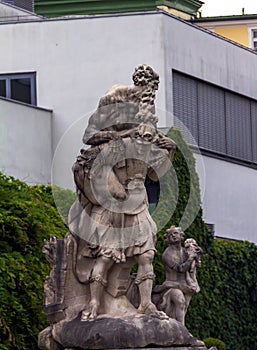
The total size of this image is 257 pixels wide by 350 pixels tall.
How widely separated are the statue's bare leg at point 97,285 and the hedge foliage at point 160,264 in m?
1.74

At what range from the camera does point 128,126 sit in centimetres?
1775

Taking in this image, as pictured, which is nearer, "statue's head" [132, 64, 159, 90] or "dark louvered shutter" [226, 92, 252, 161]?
"statue's head" [132, 64, 159, 90]

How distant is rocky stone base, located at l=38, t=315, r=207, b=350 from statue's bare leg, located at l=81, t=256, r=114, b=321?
0.30 ft

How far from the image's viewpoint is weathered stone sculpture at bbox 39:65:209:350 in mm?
17641

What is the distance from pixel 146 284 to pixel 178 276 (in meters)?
2.51

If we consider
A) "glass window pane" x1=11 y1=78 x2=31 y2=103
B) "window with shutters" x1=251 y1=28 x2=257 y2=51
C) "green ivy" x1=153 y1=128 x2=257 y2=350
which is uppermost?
"window with shutters" x1=251 y1=28 x2=257 y2=51

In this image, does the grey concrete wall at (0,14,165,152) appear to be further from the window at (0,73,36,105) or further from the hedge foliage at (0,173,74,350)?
the hedge foliage at (0,173,74,350)

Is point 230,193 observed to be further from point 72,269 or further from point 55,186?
point 72,269

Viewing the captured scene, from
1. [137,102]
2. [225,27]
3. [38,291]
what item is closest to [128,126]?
[137,102]

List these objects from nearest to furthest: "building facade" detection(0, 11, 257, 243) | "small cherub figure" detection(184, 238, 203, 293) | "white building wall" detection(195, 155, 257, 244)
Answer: "small cherub figure" detection(184, 238, 203, 293) → "building facade" detection(0, 11, 257, 243) → "white building wall" detection(195, 155, 257, 244)

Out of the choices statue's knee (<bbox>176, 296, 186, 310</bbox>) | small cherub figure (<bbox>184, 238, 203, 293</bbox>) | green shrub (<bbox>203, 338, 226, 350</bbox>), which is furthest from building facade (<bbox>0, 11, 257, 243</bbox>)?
statue's knee (<bbox>176, 296, 186, 310</bbox>)

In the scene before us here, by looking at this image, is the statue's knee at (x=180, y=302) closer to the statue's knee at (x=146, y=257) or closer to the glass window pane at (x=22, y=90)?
the statue's knee at (x=146, y=257)

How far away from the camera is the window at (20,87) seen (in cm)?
3678

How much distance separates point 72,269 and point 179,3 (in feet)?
113
